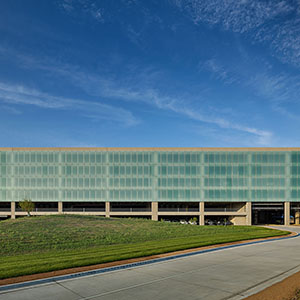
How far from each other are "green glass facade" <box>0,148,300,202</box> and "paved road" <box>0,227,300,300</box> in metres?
45.4

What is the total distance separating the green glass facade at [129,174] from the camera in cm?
6297

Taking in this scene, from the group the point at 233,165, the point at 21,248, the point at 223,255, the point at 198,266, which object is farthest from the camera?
the point at 233,165

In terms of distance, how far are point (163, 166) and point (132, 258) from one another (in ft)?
151

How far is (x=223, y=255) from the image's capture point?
19.5m

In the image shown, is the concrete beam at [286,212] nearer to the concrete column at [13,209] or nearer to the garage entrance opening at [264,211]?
the garage entrance opening at [264,211]

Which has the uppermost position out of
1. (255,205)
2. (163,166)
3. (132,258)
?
(163,166)

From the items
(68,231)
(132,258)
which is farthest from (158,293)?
(68,231)

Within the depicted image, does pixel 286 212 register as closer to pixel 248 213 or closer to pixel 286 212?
pixel 286 212

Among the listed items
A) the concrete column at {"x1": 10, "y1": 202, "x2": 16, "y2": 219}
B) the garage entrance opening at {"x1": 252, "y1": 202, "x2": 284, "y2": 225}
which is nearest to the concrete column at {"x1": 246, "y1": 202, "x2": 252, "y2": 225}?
the garage entrance opening at {"x1": 252, "y1": 202, "x2": 284, "y2": 225}

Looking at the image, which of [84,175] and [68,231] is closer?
[68,231]

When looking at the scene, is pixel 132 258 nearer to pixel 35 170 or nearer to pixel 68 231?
pixel 68 231

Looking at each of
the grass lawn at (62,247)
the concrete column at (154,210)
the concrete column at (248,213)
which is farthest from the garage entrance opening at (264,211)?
the grass lawn at (62,247)

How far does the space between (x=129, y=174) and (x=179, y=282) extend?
5092cm

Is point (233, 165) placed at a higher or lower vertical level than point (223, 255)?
higher
